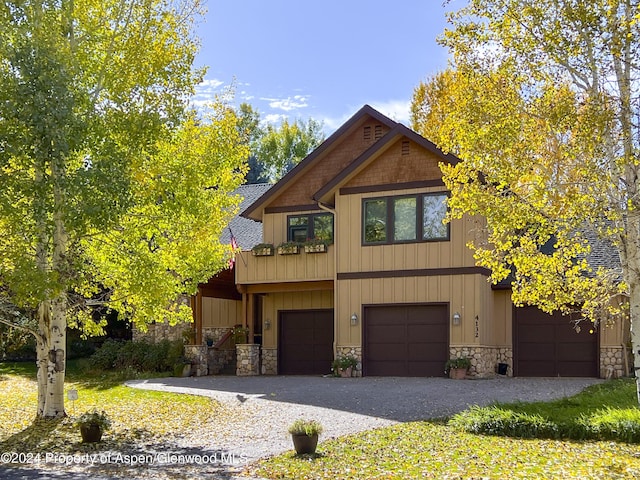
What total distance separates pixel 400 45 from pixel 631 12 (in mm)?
7544

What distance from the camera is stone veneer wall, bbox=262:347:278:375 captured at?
23609mm

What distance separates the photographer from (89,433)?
37.1 ft

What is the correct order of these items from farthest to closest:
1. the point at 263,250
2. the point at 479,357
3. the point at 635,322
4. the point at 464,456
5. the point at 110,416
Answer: the point at 263,250 < the point at 479,357 < the point at 110,416 < the point at 635,322 < the point at 464,456

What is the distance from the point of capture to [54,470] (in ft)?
31.3

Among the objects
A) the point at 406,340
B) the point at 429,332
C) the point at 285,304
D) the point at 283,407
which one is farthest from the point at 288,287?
the point at 283,407

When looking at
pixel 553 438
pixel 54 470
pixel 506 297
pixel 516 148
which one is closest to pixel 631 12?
pixel 516 148

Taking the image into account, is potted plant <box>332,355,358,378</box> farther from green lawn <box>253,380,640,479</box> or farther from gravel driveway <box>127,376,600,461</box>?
green lawn <box>253,380,640,479</box>

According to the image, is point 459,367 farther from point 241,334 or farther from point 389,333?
point 241,334

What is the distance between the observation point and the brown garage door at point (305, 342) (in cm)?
2336

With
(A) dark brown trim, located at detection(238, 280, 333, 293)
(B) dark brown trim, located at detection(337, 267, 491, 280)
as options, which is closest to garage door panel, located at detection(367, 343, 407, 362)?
(B) dark brown trim, located at detection(337, 267, 491, 280)

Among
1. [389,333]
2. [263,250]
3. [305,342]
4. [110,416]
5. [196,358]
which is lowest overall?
[110,416]

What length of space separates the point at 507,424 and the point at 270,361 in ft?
42.7

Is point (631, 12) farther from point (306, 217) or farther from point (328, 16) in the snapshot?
point (306, 217)

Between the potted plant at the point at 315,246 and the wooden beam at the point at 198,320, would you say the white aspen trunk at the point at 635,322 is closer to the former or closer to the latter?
the potted plant at the point at 315,246
